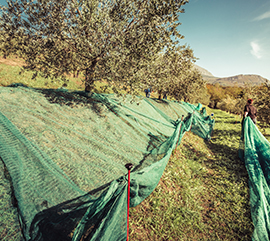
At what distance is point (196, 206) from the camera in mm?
4320

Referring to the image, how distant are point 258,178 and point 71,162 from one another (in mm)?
6543

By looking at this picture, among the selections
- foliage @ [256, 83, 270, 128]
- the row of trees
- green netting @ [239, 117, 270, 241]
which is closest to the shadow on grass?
green netting @ [239, 117, 270, 241]

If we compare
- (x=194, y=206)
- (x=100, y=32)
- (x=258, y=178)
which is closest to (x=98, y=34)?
(x=100, y=32)

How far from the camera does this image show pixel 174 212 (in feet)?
13.0

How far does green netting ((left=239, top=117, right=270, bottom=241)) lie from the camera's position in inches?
130

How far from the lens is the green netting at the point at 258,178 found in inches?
130

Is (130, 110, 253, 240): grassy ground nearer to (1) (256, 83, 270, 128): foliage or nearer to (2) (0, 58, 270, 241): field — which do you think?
(2) (0, 58, 270, 241): field

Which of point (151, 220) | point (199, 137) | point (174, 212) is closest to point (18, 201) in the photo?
point (151, 220)

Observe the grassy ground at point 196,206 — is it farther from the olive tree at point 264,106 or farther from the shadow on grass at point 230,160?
the olive tree at point 264,106

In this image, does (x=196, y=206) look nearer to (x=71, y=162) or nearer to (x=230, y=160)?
(x=71, y=162)

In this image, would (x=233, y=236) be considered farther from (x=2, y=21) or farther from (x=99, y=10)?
(x=2, y=21)

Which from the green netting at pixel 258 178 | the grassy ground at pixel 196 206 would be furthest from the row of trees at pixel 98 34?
the green netting at pixel 258 178

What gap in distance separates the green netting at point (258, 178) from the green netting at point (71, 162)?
277 cm

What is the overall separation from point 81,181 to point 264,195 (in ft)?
18.4
